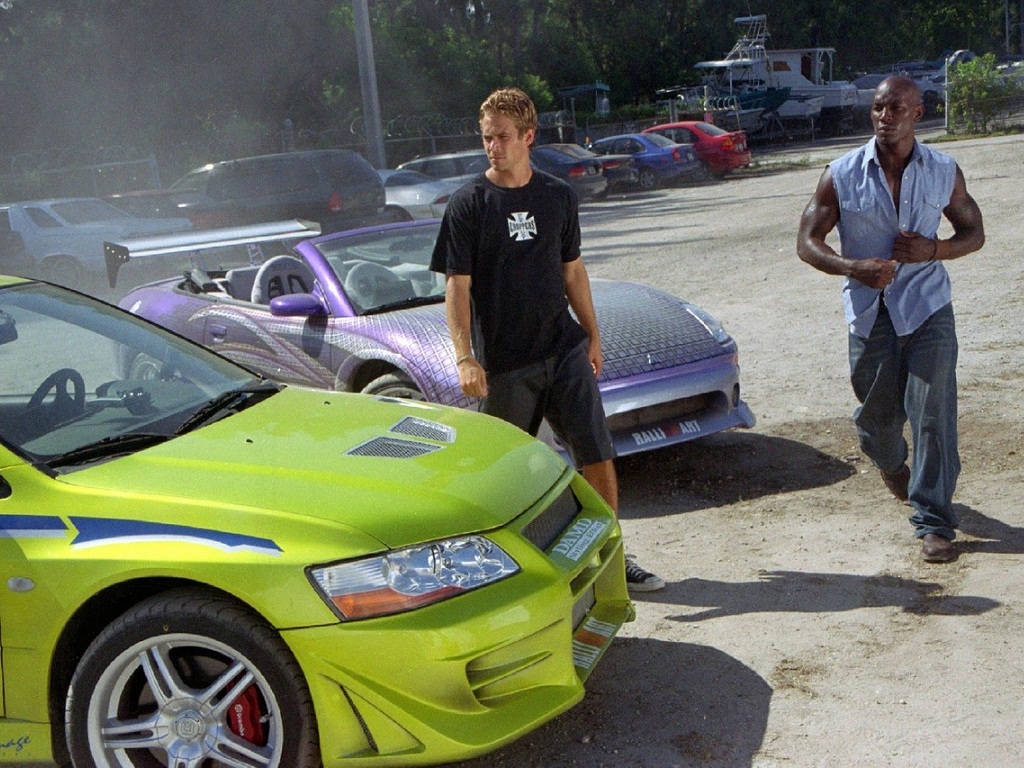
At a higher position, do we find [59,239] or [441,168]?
[441,168]

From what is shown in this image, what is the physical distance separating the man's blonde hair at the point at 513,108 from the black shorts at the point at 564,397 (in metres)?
0.86

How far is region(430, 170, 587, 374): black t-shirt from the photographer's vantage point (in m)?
4.61

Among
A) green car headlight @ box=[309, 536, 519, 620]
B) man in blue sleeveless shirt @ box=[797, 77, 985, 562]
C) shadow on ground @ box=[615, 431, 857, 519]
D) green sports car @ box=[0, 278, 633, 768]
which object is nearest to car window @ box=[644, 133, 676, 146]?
shadow on ground @ box=[615, 431, 857, 519]

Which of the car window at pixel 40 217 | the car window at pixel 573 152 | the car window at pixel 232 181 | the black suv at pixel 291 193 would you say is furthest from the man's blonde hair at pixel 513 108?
the car window at pixel 573 152

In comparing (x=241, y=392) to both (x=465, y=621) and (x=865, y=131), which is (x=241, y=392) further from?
(x=865, y=131)

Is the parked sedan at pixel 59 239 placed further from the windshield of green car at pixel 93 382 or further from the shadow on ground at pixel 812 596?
the shadow on ground at pixel 812 596

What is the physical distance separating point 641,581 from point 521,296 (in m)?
1.19

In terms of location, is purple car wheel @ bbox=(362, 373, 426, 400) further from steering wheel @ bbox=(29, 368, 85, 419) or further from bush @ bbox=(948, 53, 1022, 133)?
bush @ bbox=(948, 53, 1022, 133)

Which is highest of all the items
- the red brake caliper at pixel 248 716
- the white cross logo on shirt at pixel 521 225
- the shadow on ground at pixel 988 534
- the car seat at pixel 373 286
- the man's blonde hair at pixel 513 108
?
the man's blonde hair at pixel 513 108

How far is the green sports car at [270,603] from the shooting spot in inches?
120

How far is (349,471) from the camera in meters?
3.39

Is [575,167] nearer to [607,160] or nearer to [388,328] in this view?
[607,160]

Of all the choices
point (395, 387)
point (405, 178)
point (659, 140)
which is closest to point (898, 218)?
point (395, 387)

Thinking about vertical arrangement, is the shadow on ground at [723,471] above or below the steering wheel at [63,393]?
below
